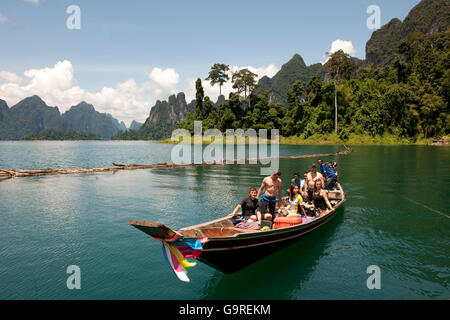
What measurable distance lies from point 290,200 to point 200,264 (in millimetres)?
4912

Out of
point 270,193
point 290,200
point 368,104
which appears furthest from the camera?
point 368,104

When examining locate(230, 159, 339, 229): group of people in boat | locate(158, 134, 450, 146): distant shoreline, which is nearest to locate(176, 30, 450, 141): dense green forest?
locate(158, 134, 450, 146): distant shoreline

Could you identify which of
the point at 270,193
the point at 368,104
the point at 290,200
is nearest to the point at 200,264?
the point at 270,193

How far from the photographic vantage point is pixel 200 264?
28.2 feet

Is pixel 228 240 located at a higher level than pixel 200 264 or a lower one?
higher

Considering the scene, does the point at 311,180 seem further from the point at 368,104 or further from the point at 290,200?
the point at 368,104

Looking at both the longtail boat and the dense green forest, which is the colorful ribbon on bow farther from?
the dense green forest

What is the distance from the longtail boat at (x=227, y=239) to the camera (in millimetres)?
5906

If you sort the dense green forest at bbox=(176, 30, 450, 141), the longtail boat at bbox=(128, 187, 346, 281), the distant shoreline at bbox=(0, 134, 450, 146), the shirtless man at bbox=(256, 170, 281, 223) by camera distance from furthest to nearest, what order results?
the dense green forest at bbox=(176, 30, 450, 141) → the distant shoreline at bbox=(0, 134, 450, 146) → the shirtless man at bbox=(256, 170, 281, 223) → the longtail boat at bbox=(128, 187, 346, 281)

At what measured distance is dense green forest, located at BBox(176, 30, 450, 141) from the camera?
57562 millimetres

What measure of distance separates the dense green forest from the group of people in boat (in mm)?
57523

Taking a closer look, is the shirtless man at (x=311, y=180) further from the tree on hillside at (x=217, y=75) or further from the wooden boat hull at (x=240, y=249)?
the tree on hillside at (x=217, y=75)
